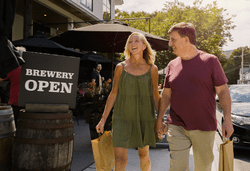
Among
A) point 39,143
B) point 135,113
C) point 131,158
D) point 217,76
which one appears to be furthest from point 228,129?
point 131,158

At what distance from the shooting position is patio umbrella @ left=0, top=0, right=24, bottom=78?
2.52m

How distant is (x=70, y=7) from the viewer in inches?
570

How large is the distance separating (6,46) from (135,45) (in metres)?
1.48

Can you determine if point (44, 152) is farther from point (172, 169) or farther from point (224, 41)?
point (224, 41)

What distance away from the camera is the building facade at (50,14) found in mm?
11469

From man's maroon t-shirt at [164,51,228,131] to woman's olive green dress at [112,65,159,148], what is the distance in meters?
0.45

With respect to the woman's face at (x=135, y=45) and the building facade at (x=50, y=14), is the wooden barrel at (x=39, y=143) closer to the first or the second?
the woman's face at (x=135, y=45)

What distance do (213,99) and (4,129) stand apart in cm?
228

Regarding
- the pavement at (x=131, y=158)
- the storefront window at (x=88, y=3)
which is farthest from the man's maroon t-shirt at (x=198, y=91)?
the storefront window at (x=88, y=3)

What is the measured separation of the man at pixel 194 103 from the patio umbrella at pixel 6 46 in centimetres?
172

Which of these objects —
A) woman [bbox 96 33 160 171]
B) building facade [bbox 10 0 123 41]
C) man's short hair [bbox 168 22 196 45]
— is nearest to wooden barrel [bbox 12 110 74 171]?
woman [bbox 96 33 160 171]

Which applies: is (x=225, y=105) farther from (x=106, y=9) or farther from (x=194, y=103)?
(x=106, y=9)

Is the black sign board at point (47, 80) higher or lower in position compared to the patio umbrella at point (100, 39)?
lower

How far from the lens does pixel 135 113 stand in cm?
294
